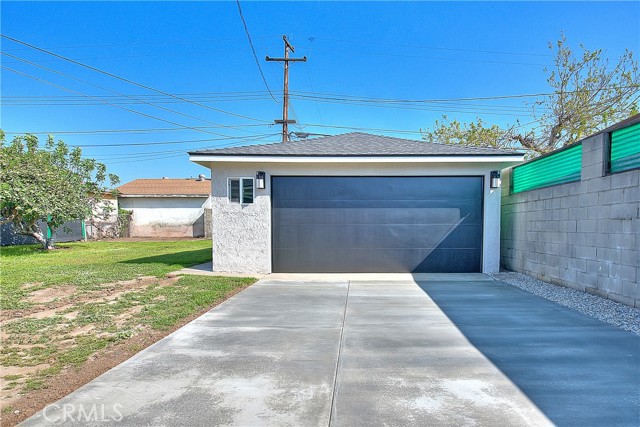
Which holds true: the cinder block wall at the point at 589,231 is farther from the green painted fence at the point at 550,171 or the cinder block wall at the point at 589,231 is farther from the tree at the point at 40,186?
the tree at the point at 40,186

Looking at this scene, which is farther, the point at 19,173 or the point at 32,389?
the point at 19,173

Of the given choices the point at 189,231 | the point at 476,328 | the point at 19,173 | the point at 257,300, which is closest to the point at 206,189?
the point at 189,231

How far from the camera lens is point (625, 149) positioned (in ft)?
17.4

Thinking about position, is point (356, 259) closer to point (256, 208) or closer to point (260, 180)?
point (256, 208)

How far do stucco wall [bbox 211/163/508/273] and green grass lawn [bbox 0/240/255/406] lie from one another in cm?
99

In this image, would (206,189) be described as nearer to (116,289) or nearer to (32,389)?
(116,289)

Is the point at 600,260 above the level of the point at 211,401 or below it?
above

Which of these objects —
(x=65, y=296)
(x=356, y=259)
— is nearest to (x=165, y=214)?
(x=65, y=296)

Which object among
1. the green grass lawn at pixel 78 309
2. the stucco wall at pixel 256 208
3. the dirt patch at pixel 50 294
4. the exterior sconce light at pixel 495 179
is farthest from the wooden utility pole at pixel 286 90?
the dirt patch at pixel 50 294

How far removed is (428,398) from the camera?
8.78 ft

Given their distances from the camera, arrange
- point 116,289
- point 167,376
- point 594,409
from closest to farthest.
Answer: point 594,409 < point 167,376 < point 116,289

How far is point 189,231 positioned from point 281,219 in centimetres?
1539

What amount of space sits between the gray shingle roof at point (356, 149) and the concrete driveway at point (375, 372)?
400cm

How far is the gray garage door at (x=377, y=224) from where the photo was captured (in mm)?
8547
